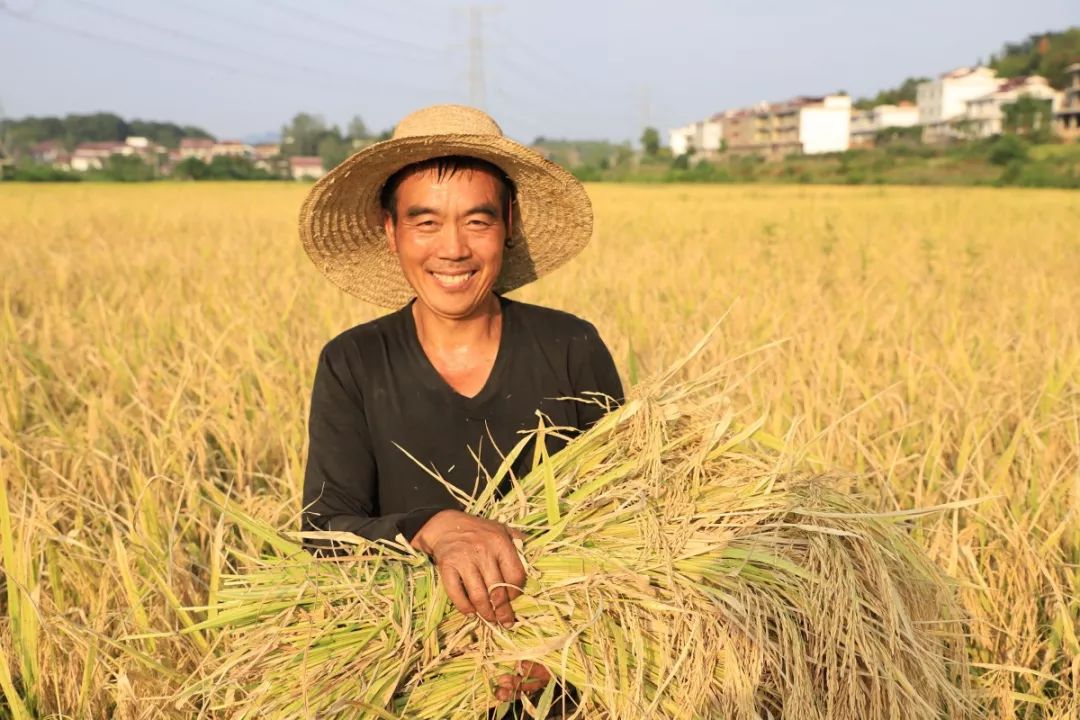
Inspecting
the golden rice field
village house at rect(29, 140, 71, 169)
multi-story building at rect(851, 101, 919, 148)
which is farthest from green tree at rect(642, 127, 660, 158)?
the golden rice field

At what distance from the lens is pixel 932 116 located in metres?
72.4

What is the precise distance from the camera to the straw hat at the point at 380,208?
148 cm

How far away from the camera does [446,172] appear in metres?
1.53

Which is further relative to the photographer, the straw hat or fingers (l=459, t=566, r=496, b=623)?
the straw hat

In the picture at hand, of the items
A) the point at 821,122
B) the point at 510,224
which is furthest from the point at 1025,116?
the point at 510,224

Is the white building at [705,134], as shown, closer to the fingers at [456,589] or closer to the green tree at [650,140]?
the green tree at [650,140]

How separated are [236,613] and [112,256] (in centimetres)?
616

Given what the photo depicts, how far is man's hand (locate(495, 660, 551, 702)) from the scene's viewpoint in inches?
41.8

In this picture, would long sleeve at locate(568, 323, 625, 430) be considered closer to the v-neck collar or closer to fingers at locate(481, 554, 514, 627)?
the v-neck collar

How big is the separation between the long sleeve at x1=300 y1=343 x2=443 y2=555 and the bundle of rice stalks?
0.23 meters

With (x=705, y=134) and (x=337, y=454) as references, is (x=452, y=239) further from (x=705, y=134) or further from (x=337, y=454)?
(x=705, y=134)

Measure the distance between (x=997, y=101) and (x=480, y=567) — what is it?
68.7 meters

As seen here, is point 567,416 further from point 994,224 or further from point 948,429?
point 994,224

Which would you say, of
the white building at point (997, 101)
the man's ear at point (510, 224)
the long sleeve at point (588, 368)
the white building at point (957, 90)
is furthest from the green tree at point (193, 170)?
the white building at point (957, 90)
